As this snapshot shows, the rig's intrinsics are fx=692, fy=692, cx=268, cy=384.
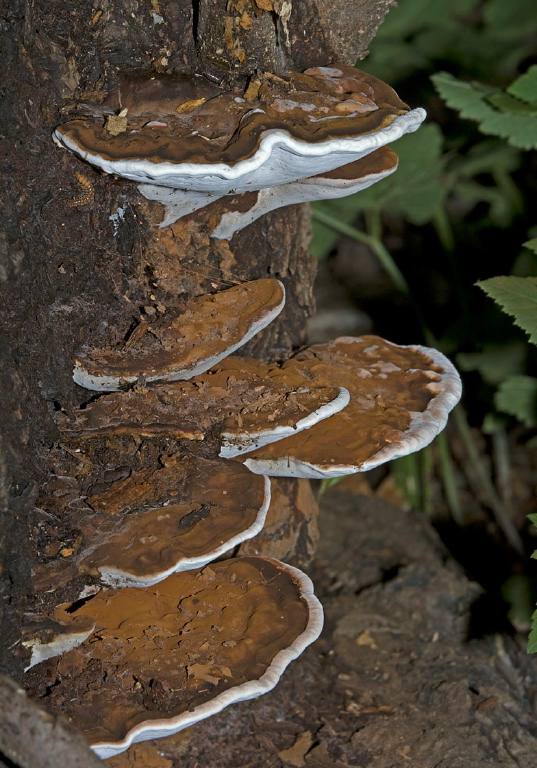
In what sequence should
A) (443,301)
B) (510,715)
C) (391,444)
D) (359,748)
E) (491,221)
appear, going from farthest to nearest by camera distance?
1. (443,301)
2. (491,221)
3. (510,715)
4. (359,748)
5. (391,444)

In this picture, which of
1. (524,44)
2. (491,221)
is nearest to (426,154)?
(491,221)

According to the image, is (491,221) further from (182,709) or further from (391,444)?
(182,709)

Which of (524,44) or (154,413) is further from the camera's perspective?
(524,44)

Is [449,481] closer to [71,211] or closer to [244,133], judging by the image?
[71,211]

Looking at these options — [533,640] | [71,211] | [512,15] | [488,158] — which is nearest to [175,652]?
[533,640]

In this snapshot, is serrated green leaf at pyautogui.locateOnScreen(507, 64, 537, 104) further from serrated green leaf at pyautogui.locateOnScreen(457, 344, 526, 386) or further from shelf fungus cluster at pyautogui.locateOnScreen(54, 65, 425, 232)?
serrated green leaf at pyautogui.locateOnScreen(457, 344, 526, 386)

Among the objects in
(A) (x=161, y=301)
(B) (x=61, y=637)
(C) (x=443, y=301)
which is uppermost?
(A) (x=161, y=301)

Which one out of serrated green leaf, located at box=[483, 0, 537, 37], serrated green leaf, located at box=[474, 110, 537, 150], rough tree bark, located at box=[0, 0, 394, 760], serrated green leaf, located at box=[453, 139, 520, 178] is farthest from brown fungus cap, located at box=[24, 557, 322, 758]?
serrated green leaf, located at box=[483, 0, 537, 37]
